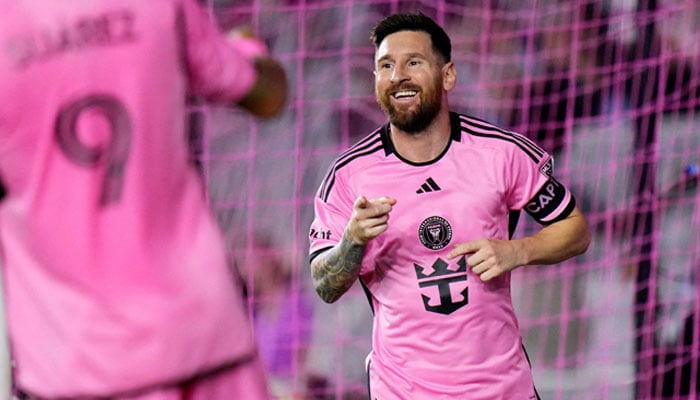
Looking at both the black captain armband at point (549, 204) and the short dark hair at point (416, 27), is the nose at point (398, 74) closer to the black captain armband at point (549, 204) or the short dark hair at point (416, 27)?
the short dark hair at point (416, 27)

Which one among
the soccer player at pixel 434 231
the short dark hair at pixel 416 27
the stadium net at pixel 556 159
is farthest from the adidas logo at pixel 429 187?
the stadium net at pixel 556 159

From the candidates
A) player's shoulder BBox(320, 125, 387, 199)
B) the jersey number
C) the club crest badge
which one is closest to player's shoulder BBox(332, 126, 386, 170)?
player's shoulder BBox(320, 125, 387, 199)

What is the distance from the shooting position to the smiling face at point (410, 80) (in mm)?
2916

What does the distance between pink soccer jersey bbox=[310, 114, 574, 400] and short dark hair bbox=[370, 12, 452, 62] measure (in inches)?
9.2

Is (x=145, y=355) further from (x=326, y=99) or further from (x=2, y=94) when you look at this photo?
(x=326, y=99)

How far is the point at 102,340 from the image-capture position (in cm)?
161

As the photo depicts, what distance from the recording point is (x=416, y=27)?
3.02 metres

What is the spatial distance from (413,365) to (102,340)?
1.35 meters

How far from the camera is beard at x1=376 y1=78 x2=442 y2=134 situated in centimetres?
291

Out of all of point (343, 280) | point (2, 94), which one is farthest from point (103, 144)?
point (343, 280)

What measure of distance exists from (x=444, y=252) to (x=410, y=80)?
19.0 inches

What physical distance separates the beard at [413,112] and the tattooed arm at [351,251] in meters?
0.38

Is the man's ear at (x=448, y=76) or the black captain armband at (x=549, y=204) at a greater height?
the man's ear at (x=448, y=76)

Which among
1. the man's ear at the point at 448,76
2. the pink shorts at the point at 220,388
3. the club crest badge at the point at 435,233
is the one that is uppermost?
the man's ear at the point at 448,76
